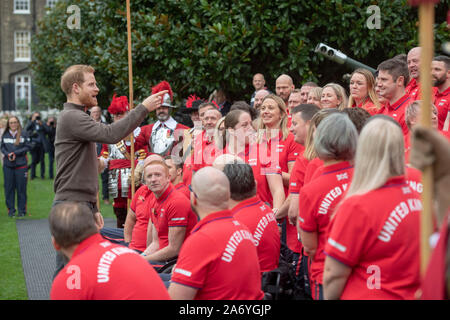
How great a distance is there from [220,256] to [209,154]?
3095mm

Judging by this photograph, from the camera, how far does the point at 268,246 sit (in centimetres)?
442

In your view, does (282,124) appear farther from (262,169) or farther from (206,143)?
(206,143)

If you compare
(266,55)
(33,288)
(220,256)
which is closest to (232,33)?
(266,55)

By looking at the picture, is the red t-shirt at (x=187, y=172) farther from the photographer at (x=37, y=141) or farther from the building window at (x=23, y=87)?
the building window at (x=23, y=87)

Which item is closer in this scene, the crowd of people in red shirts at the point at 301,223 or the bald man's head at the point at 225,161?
the crowd of people in red shirts at the point at 301,223

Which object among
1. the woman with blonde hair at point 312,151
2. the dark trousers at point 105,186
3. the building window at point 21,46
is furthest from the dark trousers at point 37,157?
the building window at point 21,46

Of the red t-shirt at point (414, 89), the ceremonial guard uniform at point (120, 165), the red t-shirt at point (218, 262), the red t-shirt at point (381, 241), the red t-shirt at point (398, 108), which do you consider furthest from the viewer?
the ceremonial guard uniform at point (120, 165)

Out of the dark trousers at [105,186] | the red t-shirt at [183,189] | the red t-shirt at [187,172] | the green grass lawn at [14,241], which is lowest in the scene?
the green grass lawn at [14,241]

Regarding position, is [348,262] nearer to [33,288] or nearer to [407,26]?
[33,288]

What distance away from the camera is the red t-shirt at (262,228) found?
4336 mm

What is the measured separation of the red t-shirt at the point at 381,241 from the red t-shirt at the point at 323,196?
0.59 meters

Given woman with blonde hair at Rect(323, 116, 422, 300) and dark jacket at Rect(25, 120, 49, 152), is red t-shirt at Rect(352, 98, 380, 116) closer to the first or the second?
woman with blonde hair at Rect(323, 116, 422, 300)

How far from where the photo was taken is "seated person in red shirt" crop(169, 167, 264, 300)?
3377 mm

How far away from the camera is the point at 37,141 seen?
827 inches
